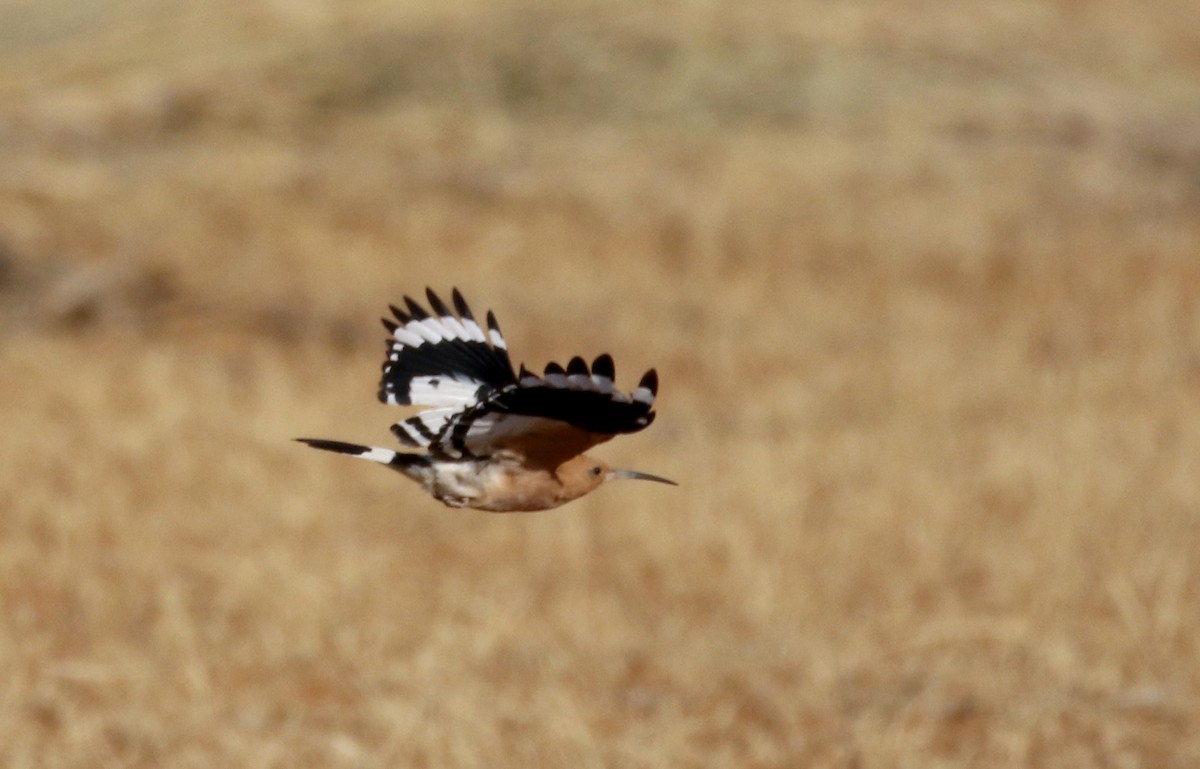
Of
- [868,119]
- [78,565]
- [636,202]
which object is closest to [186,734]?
[78,565]

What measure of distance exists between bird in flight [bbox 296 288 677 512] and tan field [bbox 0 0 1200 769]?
93.2 inches

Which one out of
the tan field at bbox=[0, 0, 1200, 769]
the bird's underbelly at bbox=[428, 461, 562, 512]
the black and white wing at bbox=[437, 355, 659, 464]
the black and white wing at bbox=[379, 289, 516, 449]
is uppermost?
the tan field at bbox=[0, 0, 1200, 769]

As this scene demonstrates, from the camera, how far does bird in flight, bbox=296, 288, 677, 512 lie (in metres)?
2.25

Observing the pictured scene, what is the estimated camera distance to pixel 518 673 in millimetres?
5875

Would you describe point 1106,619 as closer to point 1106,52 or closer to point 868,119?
point 868,119

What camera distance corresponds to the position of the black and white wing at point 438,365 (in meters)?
2.54

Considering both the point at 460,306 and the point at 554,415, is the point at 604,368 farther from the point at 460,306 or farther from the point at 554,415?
the point at 460,306

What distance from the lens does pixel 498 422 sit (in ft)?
7.72

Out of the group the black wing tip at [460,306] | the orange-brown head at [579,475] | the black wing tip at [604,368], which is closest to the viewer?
the black wing tip at [604,368]

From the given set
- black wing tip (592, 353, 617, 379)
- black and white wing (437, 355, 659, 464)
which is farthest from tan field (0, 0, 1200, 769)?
black wing tip (592, 353, 617, 379)

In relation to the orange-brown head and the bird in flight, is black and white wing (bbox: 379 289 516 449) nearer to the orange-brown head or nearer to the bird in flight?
the bird in flight

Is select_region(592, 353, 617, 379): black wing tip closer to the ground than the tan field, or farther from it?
closer to the ground

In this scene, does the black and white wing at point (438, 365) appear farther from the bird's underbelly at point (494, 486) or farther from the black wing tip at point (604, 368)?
the black wing tip at point (604, 368)


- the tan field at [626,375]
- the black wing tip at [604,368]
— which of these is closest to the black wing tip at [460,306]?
the black wing tip at [604,368]
